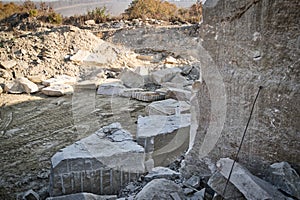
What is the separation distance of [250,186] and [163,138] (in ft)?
5.59

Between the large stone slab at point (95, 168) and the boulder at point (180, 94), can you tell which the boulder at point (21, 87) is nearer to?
the boulder at point (180, 94)

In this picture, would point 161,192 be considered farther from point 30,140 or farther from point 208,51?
point 30,140

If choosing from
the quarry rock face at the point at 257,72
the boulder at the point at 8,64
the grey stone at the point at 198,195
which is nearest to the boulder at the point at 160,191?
the grey stone at the point at 198,195

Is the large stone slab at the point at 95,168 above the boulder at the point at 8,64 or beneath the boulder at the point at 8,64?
beneath

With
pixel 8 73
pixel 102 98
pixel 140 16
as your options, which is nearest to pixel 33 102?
pixel 102 98

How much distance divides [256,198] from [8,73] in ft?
24.9

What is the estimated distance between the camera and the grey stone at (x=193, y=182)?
1.99m

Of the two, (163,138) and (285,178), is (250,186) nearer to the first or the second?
(285,178)

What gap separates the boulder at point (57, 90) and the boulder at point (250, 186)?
5.59 meters

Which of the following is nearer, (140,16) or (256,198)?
(256,198)

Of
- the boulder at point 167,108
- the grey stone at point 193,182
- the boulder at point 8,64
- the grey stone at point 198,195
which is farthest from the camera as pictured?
the boulder at point 8,64

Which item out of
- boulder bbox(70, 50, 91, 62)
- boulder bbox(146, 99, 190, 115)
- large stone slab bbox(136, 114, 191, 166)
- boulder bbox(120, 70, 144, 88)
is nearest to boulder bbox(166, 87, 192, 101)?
boulder bbox(146, 99, 190, 115)

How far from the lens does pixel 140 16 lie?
1430 centimetres

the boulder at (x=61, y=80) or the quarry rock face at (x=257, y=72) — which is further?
the boulder at (x=61, y=80)
